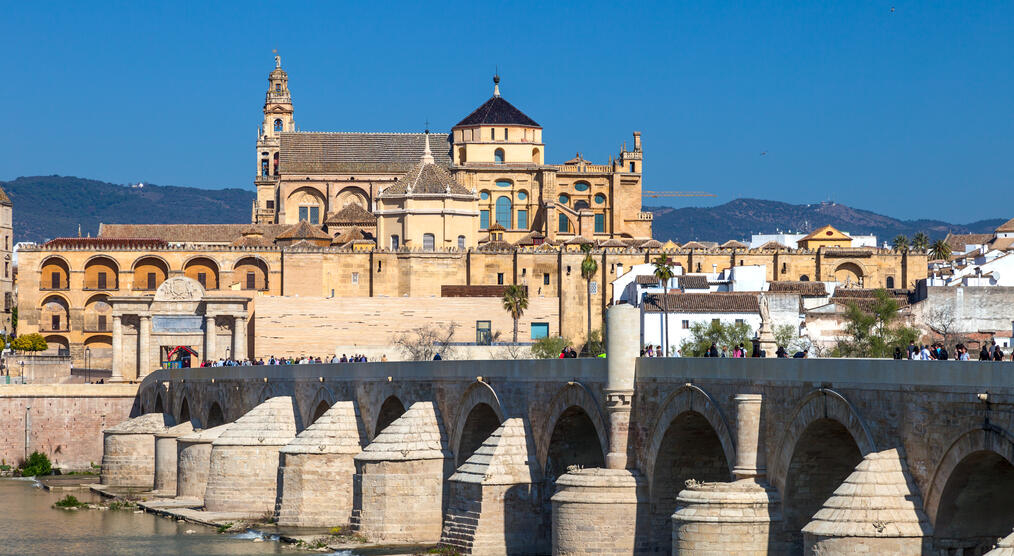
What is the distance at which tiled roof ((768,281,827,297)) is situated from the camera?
2790 inches

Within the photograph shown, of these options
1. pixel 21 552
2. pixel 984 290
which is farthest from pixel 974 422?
pixel 984 290

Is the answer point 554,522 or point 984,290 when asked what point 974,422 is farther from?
point 984,290

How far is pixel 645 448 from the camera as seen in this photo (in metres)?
29.7

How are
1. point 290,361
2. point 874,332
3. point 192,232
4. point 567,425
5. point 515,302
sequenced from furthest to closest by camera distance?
point 192,232 → point 515,302 → point 290,361 → point 874,332 → point 567,425

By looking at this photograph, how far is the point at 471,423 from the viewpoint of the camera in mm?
37875

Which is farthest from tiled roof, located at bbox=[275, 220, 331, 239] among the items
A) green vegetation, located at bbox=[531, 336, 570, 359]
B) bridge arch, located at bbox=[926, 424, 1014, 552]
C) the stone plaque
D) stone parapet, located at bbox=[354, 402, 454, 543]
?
bridge arch, located at bbox=[926, 424, 1014, 552]

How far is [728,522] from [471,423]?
541 inches

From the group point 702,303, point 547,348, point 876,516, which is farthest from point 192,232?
point 876,516

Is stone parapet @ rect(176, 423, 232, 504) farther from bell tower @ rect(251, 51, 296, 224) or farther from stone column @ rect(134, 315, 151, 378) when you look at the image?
bell tower @ rect(251, 51, 296, 224)

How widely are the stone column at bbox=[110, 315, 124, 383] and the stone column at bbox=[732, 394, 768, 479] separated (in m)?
54.8

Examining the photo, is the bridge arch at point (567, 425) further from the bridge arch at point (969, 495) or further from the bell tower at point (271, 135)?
the bell tower at point (271, 135)

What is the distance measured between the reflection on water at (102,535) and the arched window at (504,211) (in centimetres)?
5488

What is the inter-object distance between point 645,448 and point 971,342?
93.2ft

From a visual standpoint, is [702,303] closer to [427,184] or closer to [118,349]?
[118,349]
